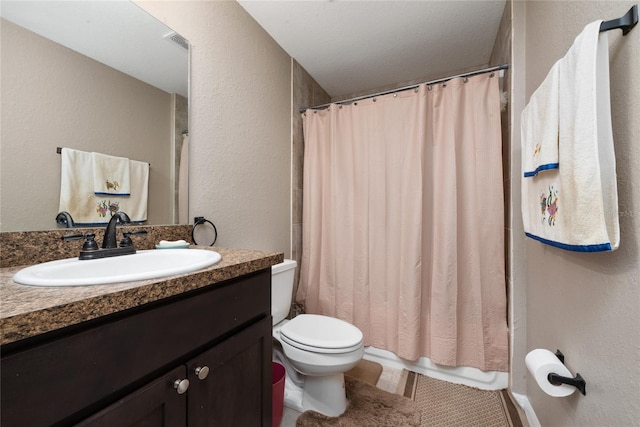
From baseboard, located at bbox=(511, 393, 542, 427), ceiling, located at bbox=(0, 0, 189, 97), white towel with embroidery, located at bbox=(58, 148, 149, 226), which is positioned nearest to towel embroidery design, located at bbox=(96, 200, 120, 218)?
white towel with embroidery, located at bbox=(58, 148, 149, 226)

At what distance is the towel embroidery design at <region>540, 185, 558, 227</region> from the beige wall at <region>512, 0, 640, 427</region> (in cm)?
14

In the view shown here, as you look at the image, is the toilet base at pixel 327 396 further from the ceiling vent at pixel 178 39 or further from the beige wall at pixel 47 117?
the ceiling vent at pixel 178 39

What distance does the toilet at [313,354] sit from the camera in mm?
1215

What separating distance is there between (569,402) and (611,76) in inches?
41.8

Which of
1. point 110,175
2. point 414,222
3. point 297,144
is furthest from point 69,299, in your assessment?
point 297,144

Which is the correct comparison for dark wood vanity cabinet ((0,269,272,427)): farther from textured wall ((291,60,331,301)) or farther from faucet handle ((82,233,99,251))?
textured wall ((291,60,331,301))

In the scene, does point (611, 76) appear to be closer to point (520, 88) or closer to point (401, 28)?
point (520, 88)

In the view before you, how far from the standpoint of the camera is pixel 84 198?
890mm

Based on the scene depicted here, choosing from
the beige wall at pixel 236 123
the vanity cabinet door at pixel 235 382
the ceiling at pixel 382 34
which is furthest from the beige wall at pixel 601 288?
the beige wall at pixel 236 123

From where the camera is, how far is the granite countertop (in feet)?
1.20

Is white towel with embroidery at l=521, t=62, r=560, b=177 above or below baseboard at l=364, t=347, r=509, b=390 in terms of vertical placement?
above

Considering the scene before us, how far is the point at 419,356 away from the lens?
164 cm

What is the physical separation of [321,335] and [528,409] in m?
1.09

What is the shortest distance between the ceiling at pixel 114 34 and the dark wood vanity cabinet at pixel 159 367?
3.19 feet
